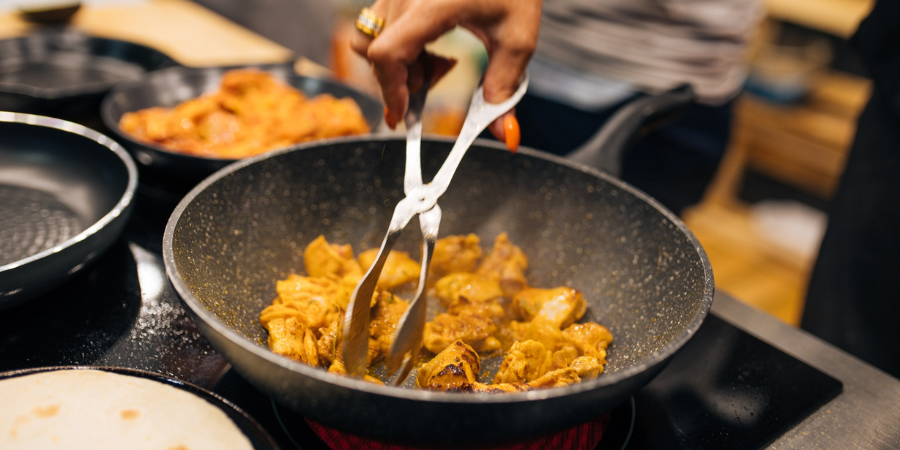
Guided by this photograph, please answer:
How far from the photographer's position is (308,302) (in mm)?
949

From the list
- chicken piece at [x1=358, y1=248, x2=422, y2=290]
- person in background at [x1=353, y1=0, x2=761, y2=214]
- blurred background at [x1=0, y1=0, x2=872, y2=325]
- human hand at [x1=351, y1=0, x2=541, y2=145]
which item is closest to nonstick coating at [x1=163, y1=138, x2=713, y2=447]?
chicken piece at [x1=358, y1=248, x2=422, y2=290]

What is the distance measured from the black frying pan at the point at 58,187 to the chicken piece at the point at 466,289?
0.56 meters

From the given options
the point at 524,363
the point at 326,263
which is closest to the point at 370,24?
the point at 326,263

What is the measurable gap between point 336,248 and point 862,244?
1426 millimetres

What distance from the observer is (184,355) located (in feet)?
2.92

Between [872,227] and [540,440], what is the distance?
1288 millimetres

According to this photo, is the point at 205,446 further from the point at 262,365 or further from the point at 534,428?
the point at 534,428

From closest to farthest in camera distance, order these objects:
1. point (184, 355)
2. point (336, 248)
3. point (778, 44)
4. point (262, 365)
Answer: point (262, 365), point (184, 355), point (336, 248), point (778, 44)

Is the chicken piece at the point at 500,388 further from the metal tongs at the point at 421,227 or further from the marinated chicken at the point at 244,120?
the marinated chicken at the point at 244,120

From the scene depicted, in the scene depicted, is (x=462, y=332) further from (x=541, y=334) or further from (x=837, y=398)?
(x=837, y=398)

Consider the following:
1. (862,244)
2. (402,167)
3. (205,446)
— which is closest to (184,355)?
(205,446)

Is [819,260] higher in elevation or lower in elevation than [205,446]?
lower

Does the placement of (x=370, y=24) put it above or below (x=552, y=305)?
above

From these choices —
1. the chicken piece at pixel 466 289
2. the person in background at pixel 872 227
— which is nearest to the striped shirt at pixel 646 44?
the person in background at pixel 872 227
